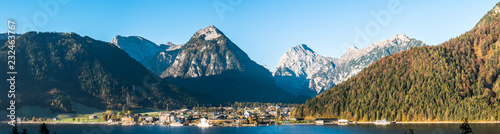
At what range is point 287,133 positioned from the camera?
200m

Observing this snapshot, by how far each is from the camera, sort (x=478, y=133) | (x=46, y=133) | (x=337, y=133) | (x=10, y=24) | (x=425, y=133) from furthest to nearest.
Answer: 1. (x=337, y=133)
2. (x=425, y=133)
3. (x=478, y=133)
4. (x=10, y=24)
5. (x=46, y=133)

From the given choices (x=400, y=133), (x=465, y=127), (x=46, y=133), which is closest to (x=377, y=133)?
(x=400, y=133)

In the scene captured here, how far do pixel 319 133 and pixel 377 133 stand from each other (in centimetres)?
2618

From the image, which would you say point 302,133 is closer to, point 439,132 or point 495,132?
point 439,132

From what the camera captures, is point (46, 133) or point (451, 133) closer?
point (46, 133)

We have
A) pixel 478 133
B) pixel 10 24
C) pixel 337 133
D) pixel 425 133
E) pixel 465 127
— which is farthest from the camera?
pixel 337 133

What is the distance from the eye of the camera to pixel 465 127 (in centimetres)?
9575

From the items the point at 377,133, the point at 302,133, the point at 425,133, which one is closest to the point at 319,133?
the point at 302,133

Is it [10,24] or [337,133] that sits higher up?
[10,24]

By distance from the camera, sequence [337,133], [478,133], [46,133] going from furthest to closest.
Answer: [337,133] < [478,133] < [46,133]

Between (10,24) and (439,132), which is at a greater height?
(10,24)

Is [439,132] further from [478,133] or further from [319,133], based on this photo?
[319,133]

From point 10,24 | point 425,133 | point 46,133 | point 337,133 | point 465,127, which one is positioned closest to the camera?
point 465,127

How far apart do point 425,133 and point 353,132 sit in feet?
103
